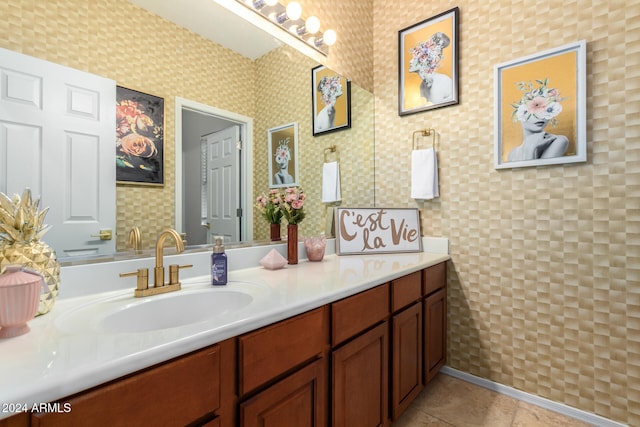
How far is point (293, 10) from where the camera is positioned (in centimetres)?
167

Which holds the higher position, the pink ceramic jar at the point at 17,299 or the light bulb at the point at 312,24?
the light bulb at the point at 312,24

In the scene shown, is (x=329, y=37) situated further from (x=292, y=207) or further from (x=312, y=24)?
(x=292, y=207)

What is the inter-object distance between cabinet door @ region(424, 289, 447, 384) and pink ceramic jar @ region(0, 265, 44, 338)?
158 cm

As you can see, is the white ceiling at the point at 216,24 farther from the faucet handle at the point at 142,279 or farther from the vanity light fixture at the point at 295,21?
the faucet handle at the point at 142,279

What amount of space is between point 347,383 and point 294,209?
2.72 feet

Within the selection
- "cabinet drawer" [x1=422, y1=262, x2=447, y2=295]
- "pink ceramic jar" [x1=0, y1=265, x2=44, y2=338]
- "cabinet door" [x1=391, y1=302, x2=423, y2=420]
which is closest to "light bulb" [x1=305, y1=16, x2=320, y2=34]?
"cabinet drawer" [x1=422, y1=262, x2=447, y2=295]

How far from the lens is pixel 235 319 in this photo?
0.78m

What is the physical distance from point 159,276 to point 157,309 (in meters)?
0.11

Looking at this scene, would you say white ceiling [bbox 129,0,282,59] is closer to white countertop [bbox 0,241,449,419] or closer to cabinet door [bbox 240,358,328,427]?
white countertop [bbox 0,241,449,419]

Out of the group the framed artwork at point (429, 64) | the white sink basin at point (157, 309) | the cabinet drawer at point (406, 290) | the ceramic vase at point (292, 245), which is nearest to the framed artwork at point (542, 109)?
the framed artwork at point (429, 64)

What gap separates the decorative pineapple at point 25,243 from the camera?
0.77 meters

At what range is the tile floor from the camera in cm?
152

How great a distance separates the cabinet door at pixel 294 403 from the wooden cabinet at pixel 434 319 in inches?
33.0

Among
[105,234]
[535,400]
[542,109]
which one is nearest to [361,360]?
[105,234]
